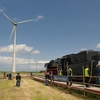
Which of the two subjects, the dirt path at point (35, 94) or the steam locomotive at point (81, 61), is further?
the steam locomotive at point (81, 61)

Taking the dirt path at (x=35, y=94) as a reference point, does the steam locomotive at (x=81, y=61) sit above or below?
above

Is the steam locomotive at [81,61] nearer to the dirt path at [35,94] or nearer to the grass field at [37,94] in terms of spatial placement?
the grass field at [37,94]

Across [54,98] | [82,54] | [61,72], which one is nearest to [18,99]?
[54,98]

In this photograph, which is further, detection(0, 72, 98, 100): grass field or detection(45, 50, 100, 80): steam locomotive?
detection(45, 50, 100, 80): steam locomotive

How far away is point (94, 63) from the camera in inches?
719

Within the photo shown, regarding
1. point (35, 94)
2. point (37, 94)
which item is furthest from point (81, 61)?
point (35, 94)

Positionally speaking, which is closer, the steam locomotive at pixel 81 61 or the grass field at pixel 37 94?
the grass field at pixel 37 94

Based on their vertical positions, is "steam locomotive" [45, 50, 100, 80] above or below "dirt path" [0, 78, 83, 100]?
above

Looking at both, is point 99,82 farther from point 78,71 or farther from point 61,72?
point 61,72

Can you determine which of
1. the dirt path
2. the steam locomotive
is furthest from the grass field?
the steam locomotive

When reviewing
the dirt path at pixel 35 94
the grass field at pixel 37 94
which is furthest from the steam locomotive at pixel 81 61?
the dirt path at pixel 35 94

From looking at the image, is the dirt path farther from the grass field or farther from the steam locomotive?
the steam locomotive

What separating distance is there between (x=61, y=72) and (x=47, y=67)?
8.99 meters

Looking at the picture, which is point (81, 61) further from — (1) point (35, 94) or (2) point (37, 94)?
(1) point (35, 94)
